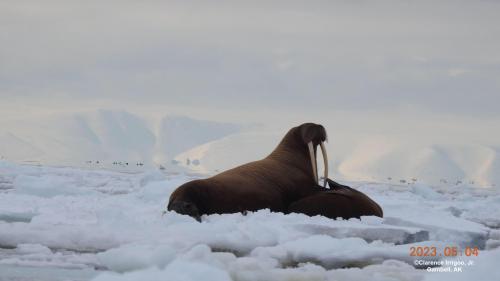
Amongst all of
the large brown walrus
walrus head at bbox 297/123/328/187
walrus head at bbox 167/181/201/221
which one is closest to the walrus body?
the large brown walrus

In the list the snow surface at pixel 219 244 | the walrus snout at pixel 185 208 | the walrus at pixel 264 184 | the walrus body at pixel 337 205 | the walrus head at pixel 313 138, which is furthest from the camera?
the walrus head at pixel 313 138

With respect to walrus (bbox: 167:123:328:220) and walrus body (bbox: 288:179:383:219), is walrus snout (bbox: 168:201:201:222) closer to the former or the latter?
walrus (bbox: 167:123:328:220)

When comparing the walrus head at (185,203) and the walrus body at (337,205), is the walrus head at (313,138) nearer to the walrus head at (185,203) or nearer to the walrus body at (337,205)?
the walrus body at (337,205)

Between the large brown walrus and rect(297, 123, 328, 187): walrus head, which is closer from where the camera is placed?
the large brown walrus

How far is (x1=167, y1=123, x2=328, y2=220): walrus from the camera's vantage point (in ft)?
28.9

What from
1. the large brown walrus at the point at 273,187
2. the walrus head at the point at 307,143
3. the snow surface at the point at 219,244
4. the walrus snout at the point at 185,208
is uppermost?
the walrus head at the point at 307,143

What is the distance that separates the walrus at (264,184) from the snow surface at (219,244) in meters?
0.41

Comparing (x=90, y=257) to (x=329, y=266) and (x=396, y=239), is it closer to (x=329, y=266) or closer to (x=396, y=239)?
(x=329, y=266)

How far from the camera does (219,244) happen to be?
6961mm

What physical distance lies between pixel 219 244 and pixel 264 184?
267 centimetres

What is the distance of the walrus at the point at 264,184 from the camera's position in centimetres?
882

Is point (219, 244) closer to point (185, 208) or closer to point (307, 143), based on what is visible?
point (185, 208)

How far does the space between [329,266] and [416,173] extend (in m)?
141

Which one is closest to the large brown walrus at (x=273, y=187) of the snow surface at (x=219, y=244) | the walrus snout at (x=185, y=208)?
the walrus snout at (x=185, y=208)
